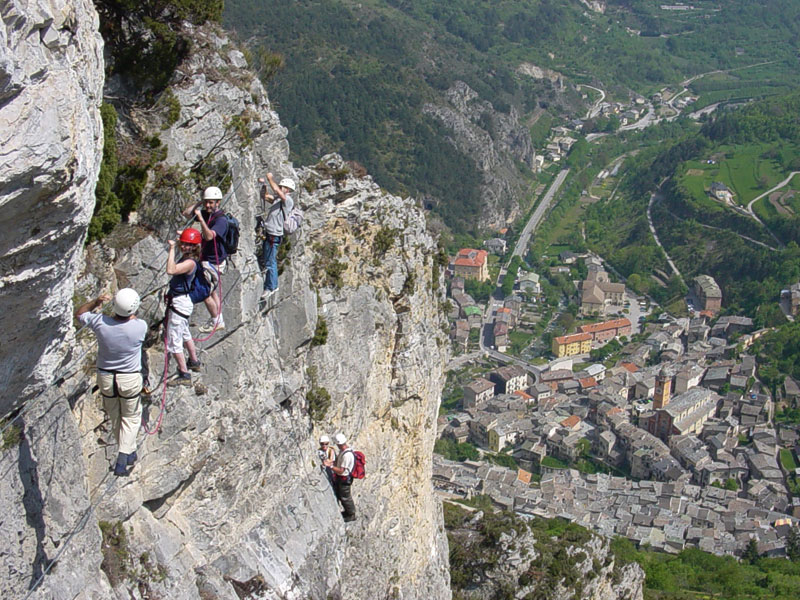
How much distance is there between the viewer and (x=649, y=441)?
161ft

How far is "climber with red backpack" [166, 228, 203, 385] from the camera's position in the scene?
8039 millimetres

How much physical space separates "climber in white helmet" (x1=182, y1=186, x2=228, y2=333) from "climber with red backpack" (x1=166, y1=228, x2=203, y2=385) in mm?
246

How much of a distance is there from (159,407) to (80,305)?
1.49 metres

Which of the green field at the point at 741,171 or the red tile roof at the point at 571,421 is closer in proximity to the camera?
the red tile roof at the point at 571,421

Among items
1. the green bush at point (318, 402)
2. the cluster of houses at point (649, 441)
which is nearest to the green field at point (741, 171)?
the cluster of houses at point (649, 441)

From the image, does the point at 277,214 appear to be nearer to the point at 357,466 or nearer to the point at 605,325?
the point at 357,466

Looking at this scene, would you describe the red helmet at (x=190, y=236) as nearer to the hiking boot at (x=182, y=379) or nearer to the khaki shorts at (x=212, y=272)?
the khaki shorts at (x=212, y=272)

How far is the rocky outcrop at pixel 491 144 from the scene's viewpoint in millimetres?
91312

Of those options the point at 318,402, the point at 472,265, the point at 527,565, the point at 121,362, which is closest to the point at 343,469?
the point at 318,402

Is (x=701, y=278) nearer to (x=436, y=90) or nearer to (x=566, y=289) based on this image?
(x=566, y=289)

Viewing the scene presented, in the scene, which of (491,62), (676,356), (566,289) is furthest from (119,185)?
(491,62)

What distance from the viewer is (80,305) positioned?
736 cm

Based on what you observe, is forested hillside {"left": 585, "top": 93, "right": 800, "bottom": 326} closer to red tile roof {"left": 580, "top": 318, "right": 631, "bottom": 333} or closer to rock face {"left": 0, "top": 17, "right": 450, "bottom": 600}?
red tile roof {"left": 580, "top": 318, "right": 631, "bottom": 333}

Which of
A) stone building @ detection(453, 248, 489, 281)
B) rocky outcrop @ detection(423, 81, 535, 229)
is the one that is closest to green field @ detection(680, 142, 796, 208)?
rocky outcrop @ detection(423, 81, 535, 229)
